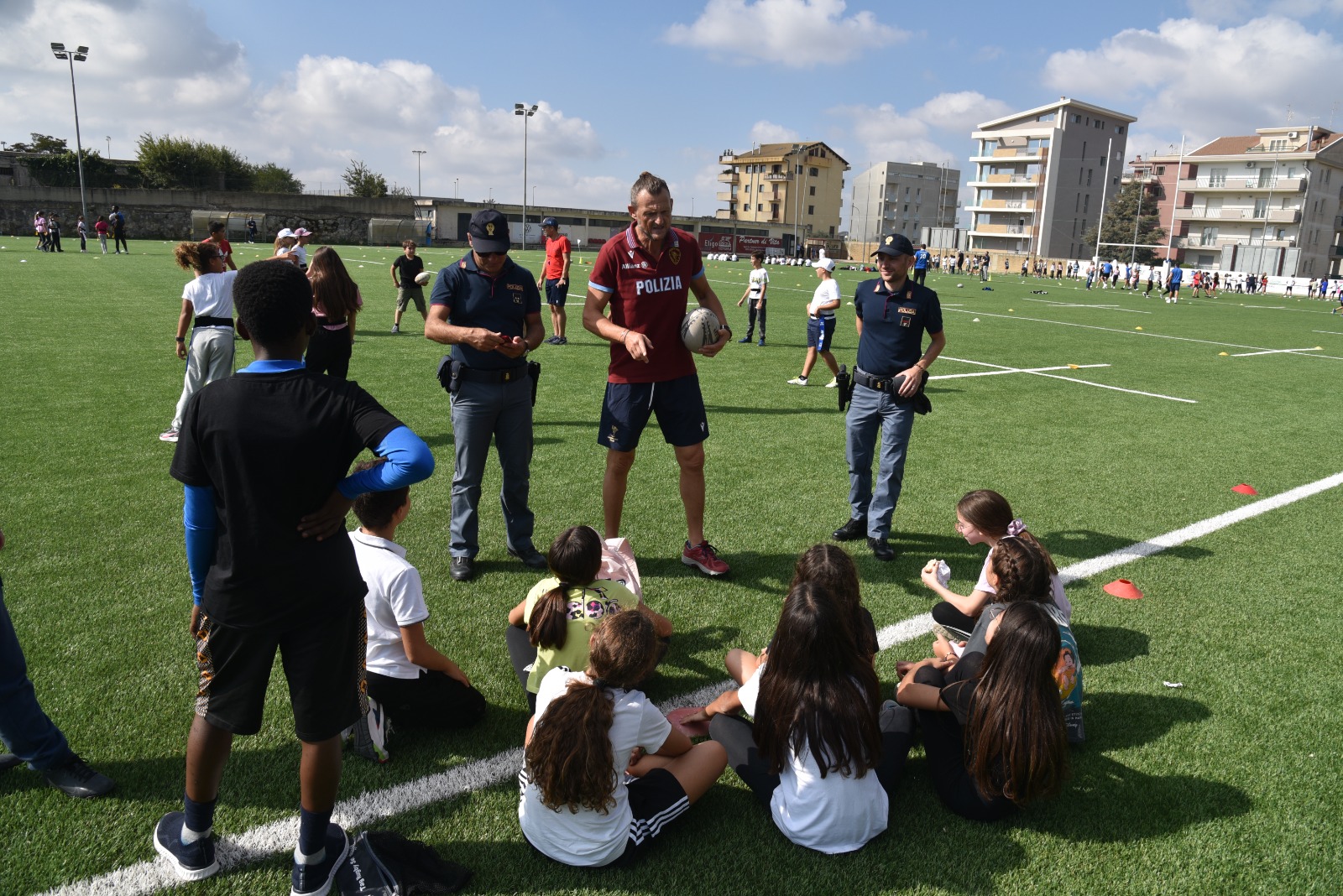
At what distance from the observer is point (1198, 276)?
176 feet

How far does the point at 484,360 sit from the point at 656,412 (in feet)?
3.71

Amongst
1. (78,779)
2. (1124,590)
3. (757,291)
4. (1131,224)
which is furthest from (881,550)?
(1131,224)

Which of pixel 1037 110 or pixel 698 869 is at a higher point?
pixel 1037 110

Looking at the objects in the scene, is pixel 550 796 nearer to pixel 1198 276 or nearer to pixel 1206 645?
pixel 1206 645

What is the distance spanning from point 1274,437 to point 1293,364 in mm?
9226

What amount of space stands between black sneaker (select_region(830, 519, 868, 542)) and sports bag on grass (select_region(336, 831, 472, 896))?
4077 mm

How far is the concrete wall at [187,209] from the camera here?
5412 centimetres

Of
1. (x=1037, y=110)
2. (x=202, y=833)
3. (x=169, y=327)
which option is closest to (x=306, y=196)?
(x=169, y=327)

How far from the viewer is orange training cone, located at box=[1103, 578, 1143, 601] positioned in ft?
17.9

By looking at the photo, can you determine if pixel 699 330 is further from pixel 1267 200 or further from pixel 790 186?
pixel 790 186

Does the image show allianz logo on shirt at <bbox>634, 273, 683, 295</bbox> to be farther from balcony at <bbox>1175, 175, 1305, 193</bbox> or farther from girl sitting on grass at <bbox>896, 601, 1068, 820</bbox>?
balcony at <bbox>1175, 175, 1305, 193</bbox>

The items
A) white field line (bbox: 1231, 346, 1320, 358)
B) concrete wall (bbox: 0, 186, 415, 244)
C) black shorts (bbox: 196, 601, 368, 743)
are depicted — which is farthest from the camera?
concrete wall (bbox: 0, 186, 415, 244)

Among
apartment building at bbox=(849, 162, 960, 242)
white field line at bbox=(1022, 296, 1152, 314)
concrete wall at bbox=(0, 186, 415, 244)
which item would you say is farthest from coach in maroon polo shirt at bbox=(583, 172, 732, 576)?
apartment building at bbox=(849, 162, 960, 242)

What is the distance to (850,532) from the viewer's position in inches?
251
